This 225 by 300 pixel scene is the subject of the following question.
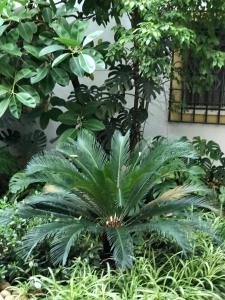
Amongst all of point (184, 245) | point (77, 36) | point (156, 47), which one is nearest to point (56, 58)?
point (77, 36)

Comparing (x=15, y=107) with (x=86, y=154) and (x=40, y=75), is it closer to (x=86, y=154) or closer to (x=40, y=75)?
(x=40, y=75)

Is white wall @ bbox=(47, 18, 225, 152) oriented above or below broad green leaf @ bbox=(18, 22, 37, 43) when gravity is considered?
below

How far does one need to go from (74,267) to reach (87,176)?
70cm

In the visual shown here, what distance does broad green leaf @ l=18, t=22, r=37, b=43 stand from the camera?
4.44m

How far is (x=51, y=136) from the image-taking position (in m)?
6.16

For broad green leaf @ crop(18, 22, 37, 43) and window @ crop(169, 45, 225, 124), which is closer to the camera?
broad green leaf @ crop(18, 22, 37, 43)

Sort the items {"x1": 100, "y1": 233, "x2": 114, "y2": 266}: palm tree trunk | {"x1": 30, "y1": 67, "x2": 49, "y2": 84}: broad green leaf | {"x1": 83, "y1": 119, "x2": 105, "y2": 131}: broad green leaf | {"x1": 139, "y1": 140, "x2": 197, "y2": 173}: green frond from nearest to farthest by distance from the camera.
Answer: {"x1": 100, "y1": 233, "x2": 114, "y2": 266}: palm tree trunk → {"x1": 139, "y1": 140, "x2": 197, "y2": 173}: green frond → {"x1": 30, "y1": 67, "x2": 49, "y2": 84}: broad green leaf → {"x1": 83, "y1": 119, "x2": 105, "y2": 131}: broad green leaf

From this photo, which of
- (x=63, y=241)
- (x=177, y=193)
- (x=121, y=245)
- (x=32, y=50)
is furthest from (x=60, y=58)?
(x=121, y=245)

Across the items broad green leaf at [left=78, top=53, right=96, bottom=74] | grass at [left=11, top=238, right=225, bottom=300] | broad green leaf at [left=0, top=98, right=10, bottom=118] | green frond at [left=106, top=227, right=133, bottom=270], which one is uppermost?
broad green leaf at [left=78, top=53, right=96, bottom=74]

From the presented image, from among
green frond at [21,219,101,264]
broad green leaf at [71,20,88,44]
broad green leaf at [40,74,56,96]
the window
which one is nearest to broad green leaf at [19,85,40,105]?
broad green leaf at [40,74,56,96]

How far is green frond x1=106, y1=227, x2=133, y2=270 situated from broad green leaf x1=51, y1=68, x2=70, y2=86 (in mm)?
1724

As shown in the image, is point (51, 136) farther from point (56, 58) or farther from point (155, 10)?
point (155, 10)

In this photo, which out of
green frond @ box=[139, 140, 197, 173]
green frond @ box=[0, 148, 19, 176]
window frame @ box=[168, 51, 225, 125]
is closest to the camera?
green frond @ box=[139, 140, 197, 173]

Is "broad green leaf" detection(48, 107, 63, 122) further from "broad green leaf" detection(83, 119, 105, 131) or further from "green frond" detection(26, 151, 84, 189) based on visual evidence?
"green frond" detection(26, 151, 84, 189)
